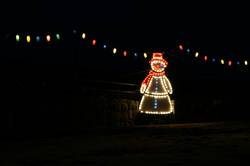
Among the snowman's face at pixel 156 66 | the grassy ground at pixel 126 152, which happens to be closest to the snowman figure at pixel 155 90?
the snowman's face at pixel 156 66

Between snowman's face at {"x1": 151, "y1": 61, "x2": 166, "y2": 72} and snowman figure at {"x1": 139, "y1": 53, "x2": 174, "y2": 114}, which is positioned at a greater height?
snowman's face at {"x1": 151, "y1": 61, "x2": 166, "y2": 72}

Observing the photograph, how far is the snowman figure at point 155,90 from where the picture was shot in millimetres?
18250

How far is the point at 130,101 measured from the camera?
17.8 metres

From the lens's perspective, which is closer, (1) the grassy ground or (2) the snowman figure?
(1) the grassy ground

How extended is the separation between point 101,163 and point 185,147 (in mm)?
2573

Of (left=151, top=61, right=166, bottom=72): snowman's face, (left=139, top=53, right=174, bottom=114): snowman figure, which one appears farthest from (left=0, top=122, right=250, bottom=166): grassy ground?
(left=151, top=61, right=166, bottom=72): snowman's face

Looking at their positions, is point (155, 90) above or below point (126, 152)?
above

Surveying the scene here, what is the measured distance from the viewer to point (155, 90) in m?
18.3

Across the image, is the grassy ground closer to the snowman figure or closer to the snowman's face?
the snowman figure

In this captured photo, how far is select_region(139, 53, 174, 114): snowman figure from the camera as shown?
18250 millimetres

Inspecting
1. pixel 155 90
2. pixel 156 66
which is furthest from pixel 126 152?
pixel 156 66

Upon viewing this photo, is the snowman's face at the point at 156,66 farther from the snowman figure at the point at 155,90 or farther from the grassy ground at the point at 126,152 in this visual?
the grassy ground at the point at 126,152

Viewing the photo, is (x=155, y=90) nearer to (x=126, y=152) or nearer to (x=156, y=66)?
(x=156, y=66)

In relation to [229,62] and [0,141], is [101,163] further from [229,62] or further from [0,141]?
[229,62]
